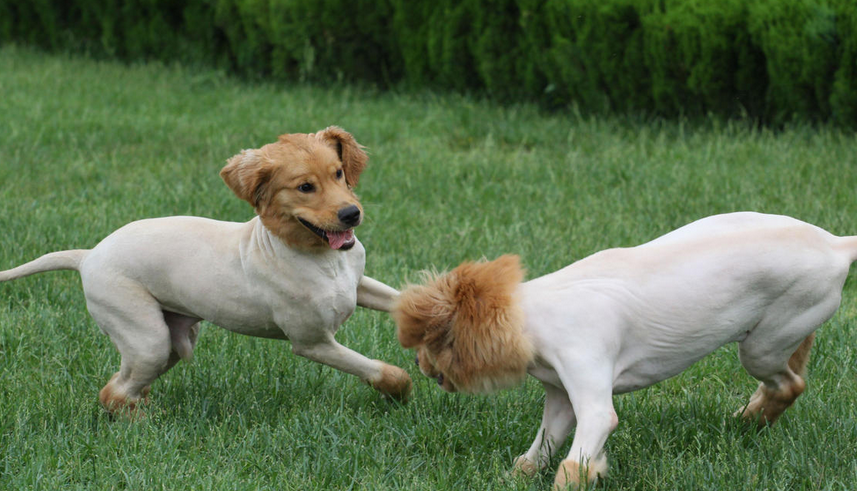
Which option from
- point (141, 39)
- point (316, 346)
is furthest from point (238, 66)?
point (316, 346)

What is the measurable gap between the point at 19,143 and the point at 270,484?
5.80 m

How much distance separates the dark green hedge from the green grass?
32cm

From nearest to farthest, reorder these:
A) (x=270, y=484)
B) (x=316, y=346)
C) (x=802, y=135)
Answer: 1. (x=270, y=484)
2. (x=316, y=346)
3. (x=802, y=135)

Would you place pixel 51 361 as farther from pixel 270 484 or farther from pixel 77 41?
pixel 77 41

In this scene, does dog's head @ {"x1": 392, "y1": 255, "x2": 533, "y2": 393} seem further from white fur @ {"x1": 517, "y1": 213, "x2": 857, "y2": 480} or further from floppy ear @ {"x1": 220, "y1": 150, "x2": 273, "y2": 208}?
floppy ear @ {"x1": 220, "y1": 150, "x2": 273, "y2": 208}

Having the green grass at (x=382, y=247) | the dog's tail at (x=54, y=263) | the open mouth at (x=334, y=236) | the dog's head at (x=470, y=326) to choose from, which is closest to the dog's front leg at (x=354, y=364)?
the green grass at (x=382, y=247)

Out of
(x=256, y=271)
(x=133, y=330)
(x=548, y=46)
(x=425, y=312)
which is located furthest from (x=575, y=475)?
(x=548, y=46)

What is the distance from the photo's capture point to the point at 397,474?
11.8 feet

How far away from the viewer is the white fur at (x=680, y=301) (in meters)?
3.21

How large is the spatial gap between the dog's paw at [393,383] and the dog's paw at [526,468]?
690 mm

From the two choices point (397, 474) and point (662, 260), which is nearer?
point (662, 260)

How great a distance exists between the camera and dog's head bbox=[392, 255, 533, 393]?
3211 millimetres

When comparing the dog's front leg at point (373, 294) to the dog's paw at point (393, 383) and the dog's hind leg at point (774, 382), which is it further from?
the dog's hind leg at point (774, 382)

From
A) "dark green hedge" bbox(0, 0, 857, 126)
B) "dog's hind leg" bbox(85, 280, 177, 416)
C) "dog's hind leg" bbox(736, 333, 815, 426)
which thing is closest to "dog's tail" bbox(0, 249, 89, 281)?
"dog's hind leg" bbox(85, 280, 177, 416)
